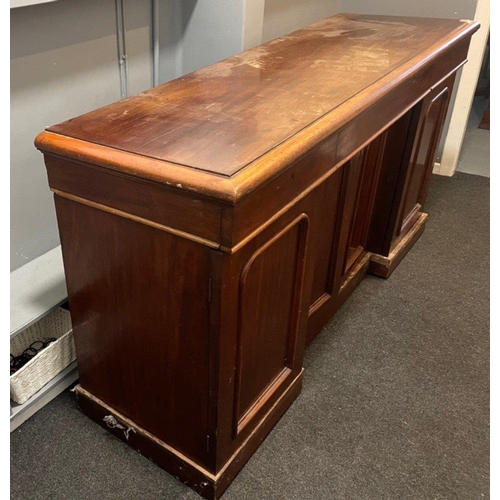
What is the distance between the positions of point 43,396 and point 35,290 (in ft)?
1.06

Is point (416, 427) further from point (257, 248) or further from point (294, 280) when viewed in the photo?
point (257, 248)

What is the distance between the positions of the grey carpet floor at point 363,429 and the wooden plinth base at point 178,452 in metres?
0.03

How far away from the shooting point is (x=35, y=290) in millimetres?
1637

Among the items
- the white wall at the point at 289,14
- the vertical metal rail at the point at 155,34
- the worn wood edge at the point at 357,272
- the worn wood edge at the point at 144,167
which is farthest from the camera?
the white wall at the point at 289,14

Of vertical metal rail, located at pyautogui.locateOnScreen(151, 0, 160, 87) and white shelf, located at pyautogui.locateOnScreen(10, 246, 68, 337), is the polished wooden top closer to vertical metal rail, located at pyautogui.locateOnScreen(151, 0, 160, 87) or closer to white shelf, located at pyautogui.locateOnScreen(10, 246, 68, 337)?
vertical metal rail, located at pyautogui.locateOnScreen(151, 0, 160, 87)

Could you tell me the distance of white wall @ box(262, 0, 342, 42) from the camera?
265 cm

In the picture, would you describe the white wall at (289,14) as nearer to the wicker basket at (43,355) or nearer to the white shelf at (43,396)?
the wicker basket at (43,355)

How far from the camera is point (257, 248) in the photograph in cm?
116

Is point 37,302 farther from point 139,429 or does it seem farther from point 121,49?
point 121,49

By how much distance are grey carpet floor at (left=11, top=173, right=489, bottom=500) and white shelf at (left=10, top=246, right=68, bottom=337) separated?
1.04ft

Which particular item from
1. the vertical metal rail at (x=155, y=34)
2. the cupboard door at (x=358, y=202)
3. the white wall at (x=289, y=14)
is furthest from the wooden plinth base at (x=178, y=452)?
the white wall at (x=289, y=14)

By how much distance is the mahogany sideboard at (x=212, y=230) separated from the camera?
107cm

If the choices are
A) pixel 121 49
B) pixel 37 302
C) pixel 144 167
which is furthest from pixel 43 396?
pixel 121 49

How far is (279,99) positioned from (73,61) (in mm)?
750
